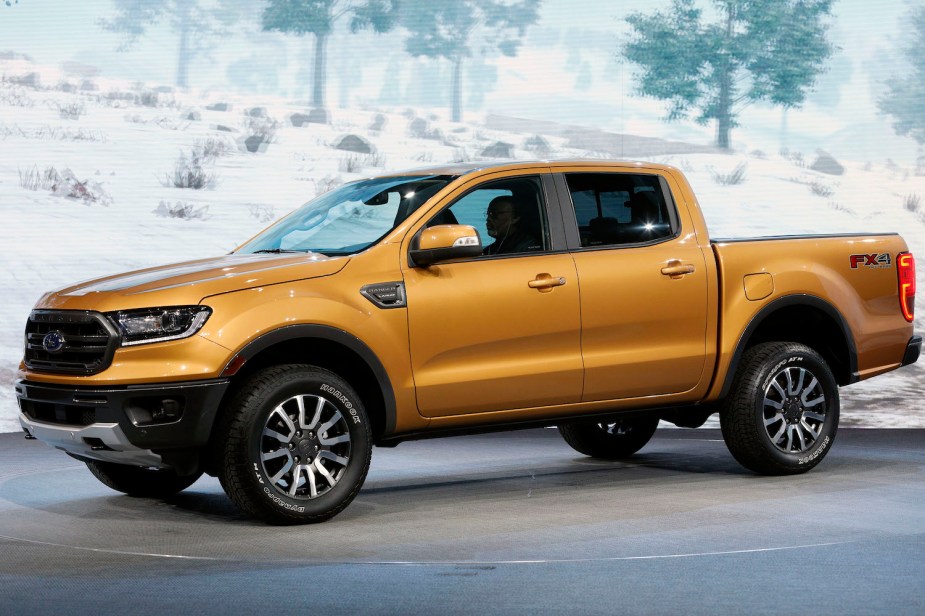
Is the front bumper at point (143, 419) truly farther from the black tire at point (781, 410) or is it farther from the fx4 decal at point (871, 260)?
the fx4 decal at point (871, 260)

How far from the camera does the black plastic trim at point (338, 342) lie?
6.74 m

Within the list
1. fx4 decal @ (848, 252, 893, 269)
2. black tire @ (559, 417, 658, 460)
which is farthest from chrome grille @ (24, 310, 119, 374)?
fx4 decal @ (848, 252, 893, 269)

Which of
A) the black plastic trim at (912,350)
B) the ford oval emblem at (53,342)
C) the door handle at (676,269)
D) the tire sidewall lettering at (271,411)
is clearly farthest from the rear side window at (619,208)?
the ford oval emblem at (53,342)

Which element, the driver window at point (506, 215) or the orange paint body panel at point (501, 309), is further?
the driver window at point (506, 215)

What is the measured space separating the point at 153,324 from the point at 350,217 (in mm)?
1478

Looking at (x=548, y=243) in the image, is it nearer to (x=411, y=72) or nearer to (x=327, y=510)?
(x=327, y=510)

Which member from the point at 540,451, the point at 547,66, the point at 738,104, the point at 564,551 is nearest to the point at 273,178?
the point at 547,66

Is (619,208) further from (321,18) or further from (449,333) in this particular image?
(321,18)

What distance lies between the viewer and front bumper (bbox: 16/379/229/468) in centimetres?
658

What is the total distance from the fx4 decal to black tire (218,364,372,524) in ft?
11.4

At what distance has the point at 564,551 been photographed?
632cm

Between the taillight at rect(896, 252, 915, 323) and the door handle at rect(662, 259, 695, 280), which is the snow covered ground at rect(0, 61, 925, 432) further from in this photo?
the door handle at rect(662, 259, 695, 280)

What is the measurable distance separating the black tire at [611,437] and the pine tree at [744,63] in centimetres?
760

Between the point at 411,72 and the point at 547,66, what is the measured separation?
1566mm
